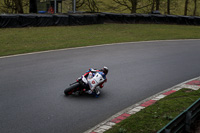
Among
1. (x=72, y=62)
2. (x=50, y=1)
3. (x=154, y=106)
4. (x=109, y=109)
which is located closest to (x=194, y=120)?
(x=154, y=106)

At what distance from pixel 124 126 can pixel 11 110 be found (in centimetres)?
323

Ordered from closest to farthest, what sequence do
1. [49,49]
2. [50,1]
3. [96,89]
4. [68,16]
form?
[96,89], [49,49], [68,16], [50,1]

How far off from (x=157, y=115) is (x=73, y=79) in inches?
175

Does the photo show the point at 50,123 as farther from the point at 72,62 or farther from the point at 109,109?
the point at 72,62

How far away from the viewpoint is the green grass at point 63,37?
18.3 meters

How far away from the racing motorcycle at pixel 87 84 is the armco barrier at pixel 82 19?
57.4 feet

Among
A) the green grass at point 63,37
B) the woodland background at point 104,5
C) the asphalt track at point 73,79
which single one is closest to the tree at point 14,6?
the woodland background at point 104,5

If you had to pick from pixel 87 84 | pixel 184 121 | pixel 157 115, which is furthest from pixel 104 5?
pixel 184 121

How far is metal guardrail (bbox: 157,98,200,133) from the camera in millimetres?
5451

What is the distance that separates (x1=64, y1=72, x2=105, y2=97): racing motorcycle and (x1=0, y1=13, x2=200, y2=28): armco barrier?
1749cm

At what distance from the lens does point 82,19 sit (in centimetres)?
2967

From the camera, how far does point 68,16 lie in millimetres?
28875

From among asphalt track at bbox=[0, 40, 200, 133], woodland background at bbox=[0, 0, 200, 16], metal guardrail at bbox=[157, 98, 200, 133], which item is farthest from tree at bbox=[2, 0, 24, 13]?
metal guardrail at bbox=[157, 98, 200, 133]

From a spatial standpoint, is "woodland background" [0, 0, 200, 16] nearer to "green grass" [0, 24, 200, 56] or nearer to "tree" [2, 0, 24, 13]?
"tree" [2, 0, 24, 13]
